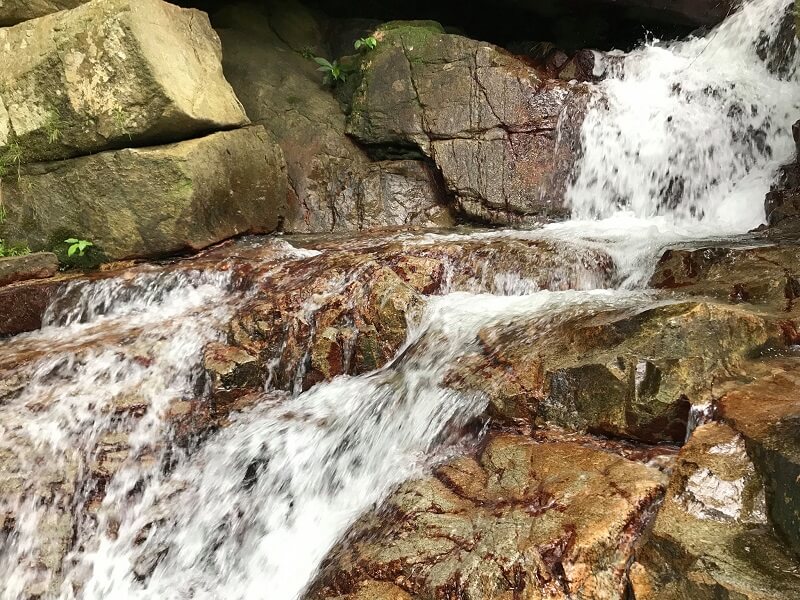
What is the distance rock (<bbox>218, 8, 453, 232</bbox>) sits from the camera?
848 centimetres

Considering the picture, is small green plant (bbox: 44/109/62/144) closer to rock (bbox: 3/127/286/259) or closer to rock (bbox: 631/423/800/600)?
rock (bbox: 3/127/286/259)

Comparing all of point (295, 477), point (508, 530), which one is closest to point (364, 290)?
point (295, 477)

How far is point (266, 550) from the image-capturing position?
344 cm

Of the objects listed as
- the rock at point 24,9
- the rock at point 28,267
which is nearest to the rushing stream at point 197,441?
the rock at point 28,267

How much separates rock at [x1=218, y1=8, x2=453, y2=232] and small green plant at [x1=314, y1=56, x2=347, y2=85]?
0.61ft

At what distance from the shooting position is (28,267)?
6.28 m

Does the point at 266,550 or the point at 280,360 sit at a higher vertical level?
the point at 280,360

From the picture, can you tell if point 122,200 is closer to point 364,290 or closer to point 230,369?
point 230,369

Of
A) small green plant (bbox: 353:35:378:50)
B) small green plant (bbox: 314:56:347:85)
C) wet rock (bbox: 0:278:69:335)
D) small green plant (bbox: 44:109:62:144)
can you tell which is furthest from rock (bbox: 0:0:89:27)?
small green plant (bbox: 353:35:378:50)

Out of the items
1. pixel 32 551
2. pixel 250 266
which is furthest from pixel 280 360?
pixel 32 551

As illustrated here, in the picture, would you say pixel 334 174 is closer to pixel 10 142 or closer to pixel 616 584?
pixel 10 142

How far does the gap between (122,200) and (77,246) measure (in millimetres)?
719

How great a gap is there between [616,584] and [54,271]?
21.5 feet

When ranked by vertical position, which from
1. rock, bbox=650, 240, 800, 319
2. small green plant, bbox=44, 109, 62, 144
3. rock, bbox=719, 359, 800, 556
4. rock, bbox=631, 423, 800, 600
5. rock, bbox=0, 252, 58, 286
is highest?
small green plant, bbox=44, 109, 62, 144
